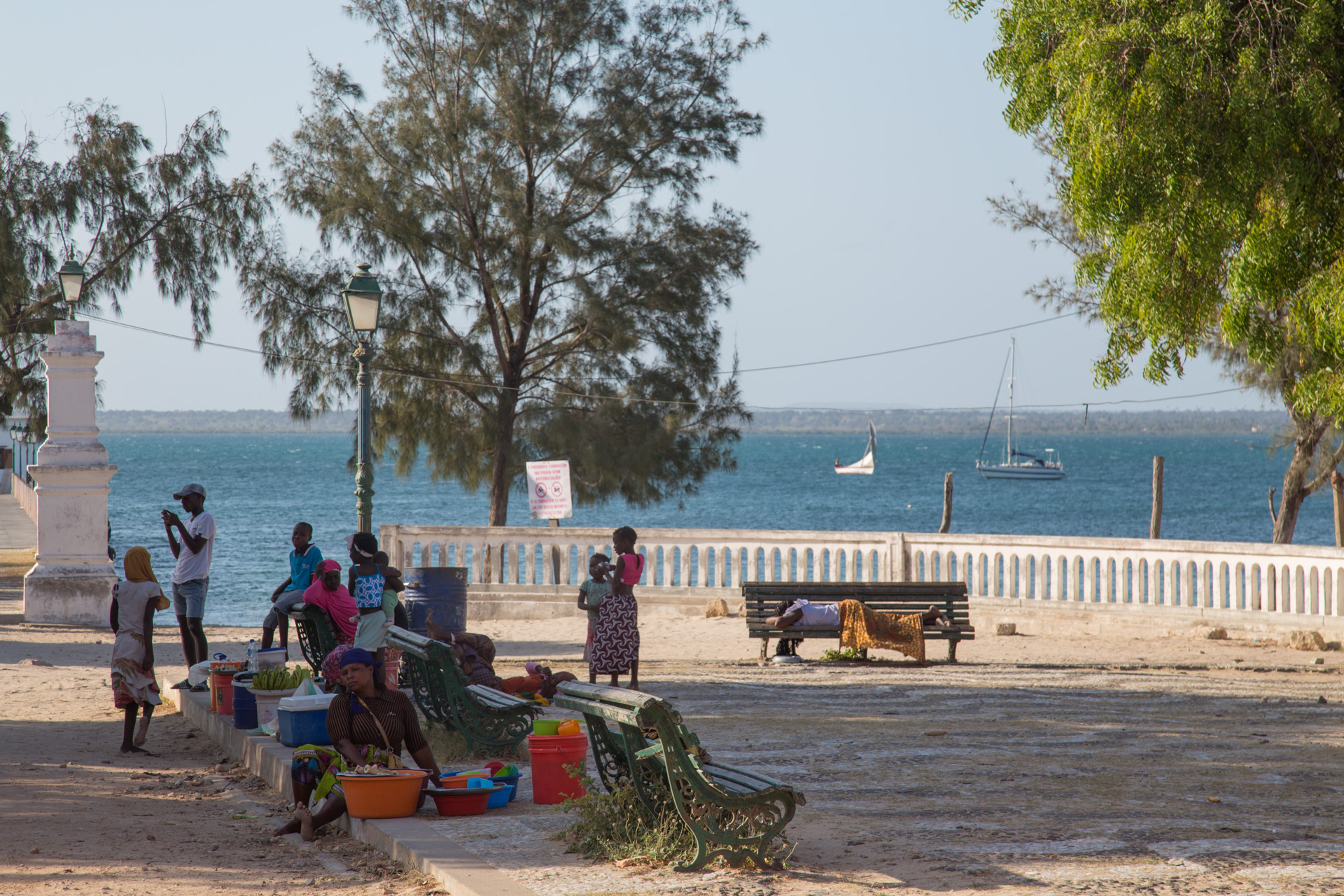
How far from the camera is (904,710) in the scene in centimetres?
988

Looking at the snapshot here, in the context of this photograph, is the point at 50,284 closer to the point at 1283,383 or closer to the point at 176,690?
the point at 176,690

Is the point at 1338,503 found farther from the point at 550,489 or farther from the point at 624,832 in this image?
the point at 624,832

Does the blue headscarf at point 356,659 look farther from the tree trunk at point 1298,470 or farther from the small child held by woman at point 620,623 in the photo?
the tree trunk at point 1298,470

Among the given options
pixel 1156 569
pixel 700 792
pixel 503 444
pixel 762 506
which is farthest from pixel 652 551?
pixel 762 506

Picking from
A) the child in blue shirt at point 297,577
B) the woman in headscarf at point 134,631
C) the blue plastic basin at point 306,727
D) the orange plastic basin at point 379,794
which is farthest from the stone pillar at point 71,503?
the orange plastic basin at point 379,794

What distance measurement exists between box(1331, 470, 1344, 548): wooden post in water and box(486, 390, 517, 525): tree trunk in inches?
573

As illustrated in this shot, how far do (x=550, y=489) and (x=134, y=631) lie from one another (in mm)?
9628

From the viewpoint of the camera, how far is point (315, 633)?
10391mm

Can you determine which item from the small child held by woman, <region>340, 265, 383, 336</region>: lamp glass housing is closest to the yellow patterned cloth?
the small child held by woman

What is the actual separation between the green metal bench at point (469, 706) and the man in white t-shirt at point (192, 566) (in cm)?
344

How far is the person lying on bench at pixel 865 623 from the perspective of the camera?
12.8 metres

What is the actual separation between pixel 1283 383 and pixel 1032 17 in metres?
11.6

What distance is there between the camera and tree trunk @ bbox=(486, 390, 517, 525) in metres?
21.8

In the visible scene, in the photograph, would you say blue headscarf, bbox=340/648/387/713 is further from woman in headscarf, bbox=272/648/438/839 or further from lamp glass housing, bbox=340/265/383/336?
lamp glass housing, bbox=340/265/383/336
